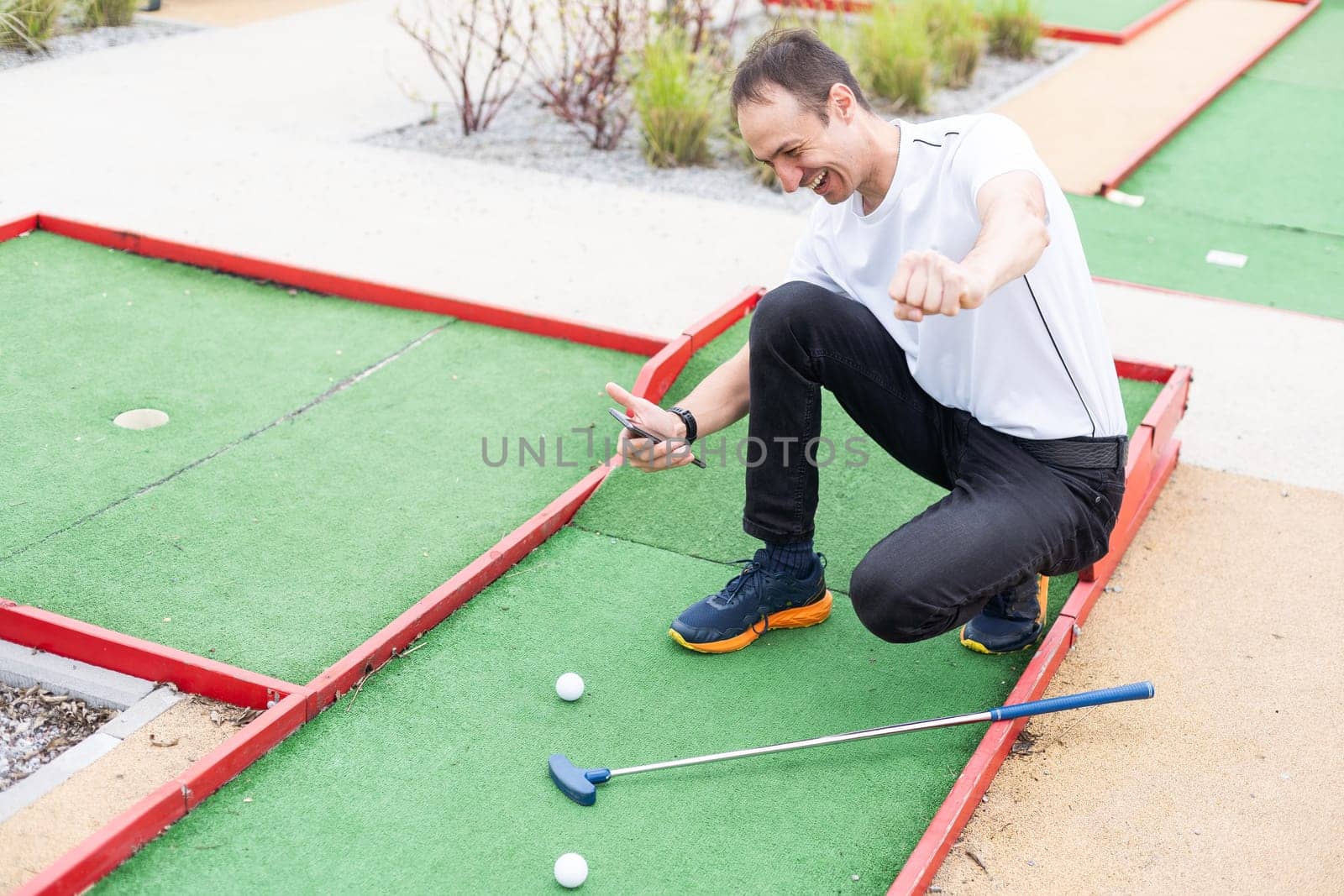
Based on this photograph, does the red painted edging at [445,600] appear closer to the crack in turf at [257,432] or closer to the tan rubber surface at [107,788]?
the tan rubber surface at [107,788]

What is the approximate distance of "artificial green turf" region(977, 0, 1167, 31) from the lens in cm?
1052

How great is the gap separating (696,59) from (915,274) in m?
5.11

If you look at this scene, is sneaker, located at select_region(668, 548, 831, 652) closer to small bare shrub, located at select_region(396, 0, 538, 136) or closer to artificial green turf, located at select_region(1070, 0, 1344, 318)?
artificial green turf, located at select_region(1070, 0, 1344, 318)

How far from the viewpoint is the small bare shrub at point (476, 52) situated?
6.90 metres

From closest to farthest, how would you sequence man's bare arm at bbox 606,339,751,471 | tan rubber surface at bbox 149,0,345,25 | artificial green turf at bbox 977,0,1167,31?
man's bare arm at bbox 606,339,751,471, tan rubber surface at bbox 149,0,345,25, artificial green turf at bbox 977,0,1167,31

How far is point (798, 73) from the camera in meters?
2.46

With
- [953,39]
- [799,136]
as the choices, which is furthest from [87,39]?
[799,136]

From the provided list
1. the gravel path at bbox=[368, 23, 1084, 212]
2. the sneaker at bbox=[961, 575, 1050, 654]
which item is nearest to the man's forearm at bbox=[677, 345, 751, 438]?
the sneaker at bbox=[961, 575, 1050, 654]

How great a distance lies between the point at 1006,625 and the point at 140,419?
2449 mm

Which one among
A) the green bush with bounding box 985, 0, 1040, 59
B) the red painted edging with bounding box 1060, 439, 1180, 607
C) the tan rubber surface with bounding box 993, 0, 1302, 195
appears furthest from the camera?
the green bush with bounding box 985, 0, 1040, 59

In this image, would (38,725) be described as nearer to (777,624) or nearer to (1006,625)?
(777,624)

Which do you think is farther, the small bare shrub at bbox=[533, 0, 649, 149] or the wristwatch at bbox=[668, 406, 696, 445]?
the small bare shrub at bbox=[533, 0, 649, 149]

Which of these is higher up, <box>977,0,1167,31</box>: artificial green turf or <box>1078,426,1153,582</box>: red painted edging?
<box>977,0,1167,31</box>: artificial green turf

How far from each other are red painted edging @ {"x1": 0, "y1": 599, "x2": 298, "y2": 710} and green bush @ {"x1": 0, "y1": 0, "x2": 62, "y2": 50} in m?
5.95
